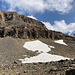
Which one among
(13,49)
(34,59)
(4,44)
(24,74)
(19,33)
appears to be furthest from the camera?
(19,33)

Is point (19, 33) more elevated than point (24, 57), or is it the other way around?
point (19, 33)

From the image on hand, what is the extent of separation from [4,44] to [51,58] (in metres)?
16.0

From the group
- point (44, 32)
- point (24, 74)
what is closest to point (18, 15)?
point (44, 32)

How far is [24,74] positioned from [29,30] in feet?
179

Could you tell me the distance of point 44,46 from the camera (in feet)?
199

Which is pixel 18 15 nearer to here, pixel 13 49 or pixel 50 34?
pixel 50 34

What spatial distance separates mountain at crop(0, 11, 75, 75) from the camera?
87.9ft

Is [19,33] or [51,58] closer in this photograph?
[51,58]

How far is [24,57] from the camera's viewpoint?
148 ft

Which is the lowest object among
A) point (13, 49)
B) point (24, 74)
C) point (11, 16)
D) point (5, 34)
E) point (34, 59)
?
point (24, 74)

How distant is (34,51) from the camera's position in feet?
176

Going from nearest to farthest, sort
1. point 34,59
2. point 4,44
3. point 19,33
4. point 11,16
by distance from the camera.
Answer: point 34,59, point 4,44, point 19,33, point 11,16

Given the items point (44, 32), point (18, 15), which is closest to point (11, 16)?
point (18, 15)

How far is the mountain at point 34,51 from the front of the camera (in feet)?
87.9
